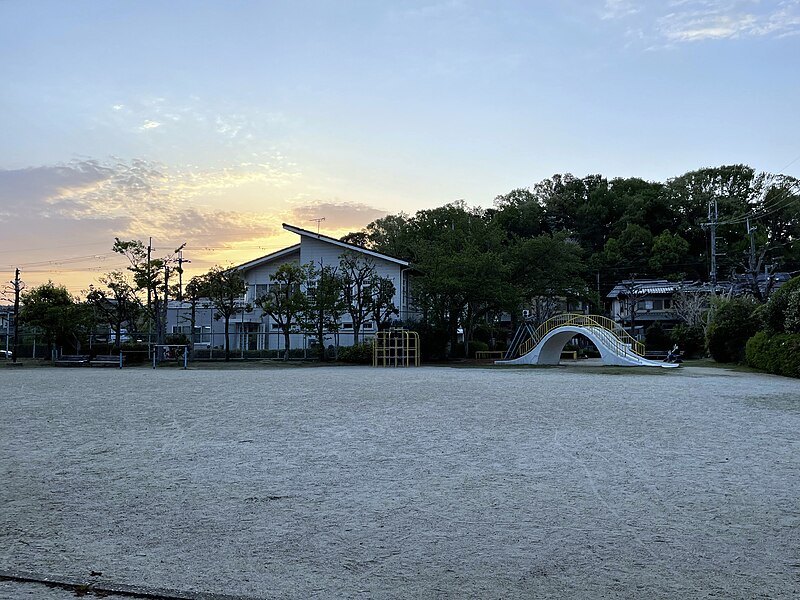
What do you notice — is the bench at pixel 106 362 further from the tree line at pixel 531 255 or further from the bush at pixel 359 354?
the bush at pixel 359 354

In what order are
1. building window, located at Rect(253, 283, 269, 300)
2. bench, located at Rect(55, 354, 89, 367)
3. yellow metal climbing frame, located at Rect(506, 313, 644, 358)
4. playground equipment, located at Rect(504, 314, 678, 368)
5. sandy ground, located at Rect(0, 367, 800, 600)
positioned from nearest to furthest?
sandy ground, located at Rect(0, 367, 800, 600) < playground equipment, located at Rect(504, 314, 678, 368) < yellow metal climbing frame, located at Rect(506, 313, 644, 358) < bench, located at Rect(55, 354, 89, 367) < building window, located at Rect(253, 283, 269, 300)

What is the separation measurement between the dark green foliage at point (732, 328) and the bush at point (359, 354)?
44.8 feet

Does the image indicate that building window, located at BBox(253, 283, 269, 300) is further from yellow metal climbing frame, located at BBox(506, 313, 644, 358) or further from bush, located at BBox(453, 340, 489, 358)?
yellow metal climbing frame, located at BBox(506, 313, 644, 358)

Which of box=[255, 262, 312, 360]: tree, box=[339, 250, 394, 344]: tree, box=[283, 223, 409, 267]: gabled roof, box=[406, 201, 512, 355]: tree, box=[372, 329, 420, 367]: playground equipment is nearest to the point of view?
box=[372, 329, 420, 367]: playground equipment

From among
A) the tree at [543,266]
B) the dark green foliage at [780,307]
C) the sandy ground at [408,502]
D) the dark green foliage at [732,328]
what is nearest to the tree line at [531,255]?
the tree at [543,266]

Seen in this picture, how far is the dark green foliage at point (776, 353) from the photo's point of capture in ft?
57.5

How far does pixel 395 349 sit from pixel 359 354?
197 cm

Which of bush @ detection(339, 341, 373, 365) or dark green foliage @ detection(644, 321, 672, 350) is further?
dark green foliage @ detection(644, 321, 672, 350)

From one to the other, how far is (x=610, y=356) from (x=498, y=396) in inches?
532

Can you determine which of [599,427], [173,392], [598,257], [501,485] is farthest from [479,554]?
[598,257]

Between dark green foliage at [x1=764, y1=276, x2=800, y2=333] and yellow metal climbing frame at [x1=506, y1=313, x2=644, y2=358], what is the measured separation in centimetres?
486

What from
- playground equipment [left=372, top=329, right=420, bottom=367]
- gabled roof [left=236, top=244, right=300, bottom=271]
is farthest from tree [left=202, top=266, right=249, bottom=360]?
playground equipment [left=372, top=329, right=420, bottom=367]

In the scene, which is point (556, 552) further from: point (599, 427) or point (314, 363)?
point (314, 363)

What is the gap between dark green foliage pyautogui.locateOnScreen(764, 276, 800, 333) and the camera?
2044 centimetres
